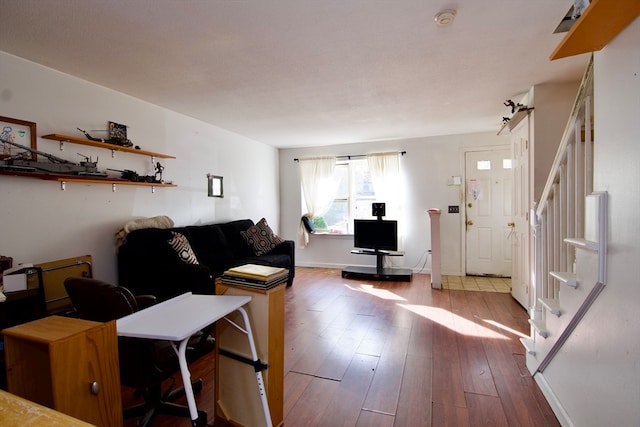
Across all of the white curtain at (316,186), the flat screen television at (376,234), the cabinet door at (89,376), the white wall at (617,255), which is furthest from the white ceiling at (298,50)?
the white curtain at (316,186)

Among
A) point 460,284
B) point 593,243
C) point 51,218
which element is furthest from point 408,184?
point 51,218

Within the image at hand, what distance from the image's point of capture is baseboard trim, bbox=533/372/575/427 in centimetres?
170

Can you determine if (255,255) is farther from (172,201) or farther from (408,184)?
(408,184)

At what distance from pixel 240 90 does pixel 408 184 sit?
3462 mm

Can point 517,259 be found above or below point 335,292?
above

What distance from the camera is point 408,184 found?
18.2 ft

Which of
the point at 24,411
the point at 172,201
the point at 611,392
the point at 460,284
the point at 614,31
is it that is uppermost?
the point at 614,31

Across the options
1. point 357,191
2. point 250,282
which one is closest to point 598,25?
point 250,282

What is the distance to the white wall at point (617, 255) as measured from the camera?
1.15m

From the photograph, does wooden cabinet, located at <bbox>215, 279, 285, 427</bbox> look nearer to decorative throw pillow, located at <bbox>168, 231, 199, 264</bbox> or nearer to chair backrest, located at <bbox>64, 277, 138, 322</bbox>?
chair backrest, located at <bbox>64, 277, 138, 322</bbox>

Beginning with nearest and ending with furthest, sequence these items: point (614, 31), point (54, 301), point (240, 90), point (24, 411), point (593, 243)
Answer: point (24, 411), point (614, 31), point (593, 243), point (54, 301), point (240, 90)

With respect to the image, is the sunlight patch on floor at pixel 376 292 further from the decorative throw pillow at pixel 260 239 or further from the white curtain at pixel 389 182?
the decorative throw pillow at pixel 260 239

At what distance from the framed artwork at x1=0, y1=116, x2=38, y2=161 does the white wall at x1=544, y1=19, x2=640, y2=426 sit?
3559 millimetres

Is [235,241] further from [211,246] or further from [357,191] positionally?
[357,191]
